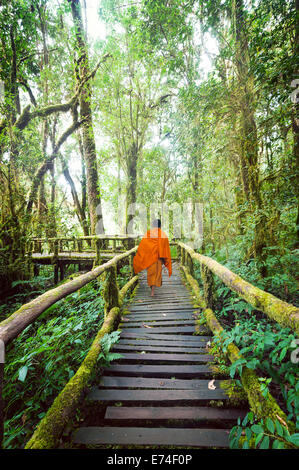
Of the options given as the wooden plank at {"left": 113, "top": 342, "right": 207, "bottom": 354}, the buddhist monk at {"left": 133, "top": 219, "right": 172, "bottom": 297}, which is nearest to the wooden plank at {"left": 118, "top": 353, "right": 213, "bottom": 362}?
the wooden plank at {"left": 113, "top": 342, "right": 207, "bottom": 354}

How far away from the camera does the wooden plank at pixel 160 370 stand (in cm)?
240

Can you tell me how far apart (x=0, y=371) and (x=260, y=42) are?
525cm

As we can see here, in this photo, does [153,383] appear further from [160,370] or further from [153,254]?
[153,254]

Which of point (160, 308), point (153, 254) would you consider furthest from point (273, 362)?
point (153, 254)

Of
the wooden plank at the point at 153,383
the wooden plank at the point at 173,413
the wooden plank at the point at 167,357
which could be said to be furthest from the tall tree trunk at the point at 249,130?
the wooden plank at the point at 173,413

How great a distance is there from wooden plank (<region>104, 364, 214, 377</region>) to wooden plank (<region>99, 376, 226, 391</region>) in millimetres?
85

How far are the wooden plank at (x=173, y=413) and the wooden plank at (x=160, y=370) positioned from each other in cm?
44

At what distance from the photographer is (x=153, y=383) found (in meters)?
2.28

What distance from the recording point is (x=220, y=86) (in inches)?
189

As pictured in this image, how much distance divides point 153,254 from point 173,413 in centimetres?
376

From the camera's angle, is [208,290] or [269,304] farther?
[208,290]

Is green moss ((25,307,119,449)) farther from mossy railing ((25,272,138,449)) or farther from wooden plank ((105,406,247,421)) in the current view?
wooden plank ((105,406,247,421))

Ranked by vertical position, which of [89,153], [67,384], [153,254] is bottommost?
[67,384]
